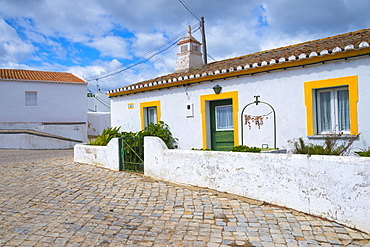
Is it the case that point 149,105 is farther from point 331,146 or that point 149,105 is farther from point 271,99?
point 331,146

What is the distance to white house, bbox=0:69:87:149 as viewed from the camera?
69.6 feet

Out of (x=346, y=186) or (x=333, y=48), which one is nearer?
(x=346, y=186)

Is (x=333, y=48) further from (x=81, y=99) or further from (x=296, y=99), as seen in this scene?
(x=81, y=99)

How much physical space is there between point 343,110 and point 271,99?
169cm

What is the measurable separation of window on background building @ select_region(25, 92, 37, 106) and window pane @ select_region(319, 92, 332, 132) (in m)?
20.7

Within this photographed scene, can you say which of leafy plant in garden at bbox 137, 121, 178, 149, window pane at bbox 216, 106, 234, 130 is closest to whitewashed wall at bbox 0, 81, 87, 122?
leafy plant in garden at bbox 137, 121, 178, 149

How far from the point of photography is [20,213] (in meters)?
5.14

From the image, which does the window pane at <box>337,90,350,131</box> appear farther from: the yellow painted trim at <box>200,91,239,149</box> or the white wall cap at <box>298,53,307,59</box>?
the yellow painted trim at <box>200,91,239,149</box>

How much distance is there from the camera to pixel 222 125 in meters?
9.38

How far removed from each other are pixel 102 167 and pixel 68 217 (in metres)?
4.47

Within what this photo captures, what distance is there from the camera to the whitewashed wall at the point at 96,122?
2586cm

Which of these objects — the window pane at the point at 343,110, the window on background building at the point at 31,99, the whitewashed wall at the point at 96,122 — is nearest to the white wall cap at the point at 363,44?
the window pane at the point at 343,110

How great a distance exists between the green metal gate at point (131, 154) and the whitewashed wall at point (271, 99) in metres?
Result: 2.20

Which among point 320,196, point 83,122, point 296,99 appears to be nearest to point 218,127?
point 296,99
